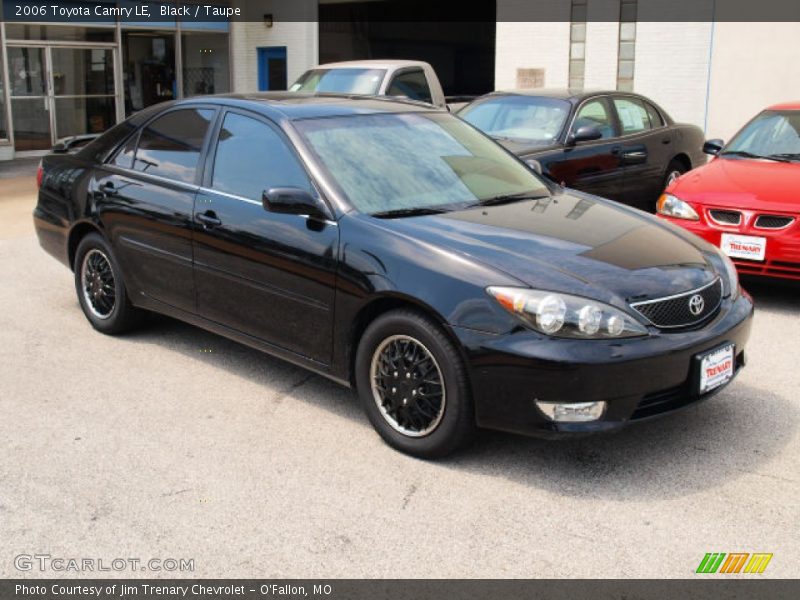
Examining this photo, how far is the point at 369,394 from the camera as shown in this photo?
4.33 metres

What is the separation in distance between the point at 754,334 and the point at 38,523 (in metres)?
4.51

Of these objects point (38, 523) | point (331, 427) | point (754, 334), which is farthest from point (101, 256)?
point (754, 334)

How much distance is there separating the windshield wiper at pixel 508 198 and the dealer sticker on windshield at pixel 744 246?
2.20 meters

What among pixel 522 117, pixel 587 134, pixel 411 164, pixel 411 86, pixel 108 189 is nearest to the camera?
pixel 411 164

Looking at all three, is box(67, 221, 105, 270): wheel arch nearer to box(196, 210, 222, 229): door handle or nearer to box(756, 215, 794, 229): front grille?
box(196, 210, 222, 229): door handle

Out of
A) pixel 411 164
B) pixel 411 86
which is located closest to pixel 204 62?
pixel 411 86

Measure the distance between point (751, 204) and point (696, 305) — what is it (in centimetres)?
290

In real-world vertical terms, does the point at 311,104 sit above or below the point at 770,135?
above

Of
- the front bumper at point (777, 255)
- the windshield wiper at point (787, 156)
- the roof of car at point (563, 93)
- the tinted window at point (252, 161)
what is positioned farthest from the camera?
the roof of car at point (563, 93)

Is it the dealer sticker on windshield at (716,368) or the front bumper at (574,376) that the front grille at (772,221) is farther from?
the front bumper at (574,376)

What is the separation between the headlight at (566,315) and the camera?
380 centimetres

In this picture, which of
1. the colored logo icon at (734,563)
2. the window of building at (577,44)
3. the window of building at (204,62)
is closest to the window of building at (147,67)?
the window of building at (204,62)

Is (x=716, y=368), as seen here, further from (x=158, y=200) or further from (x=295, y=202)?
(x=158, y=200)
